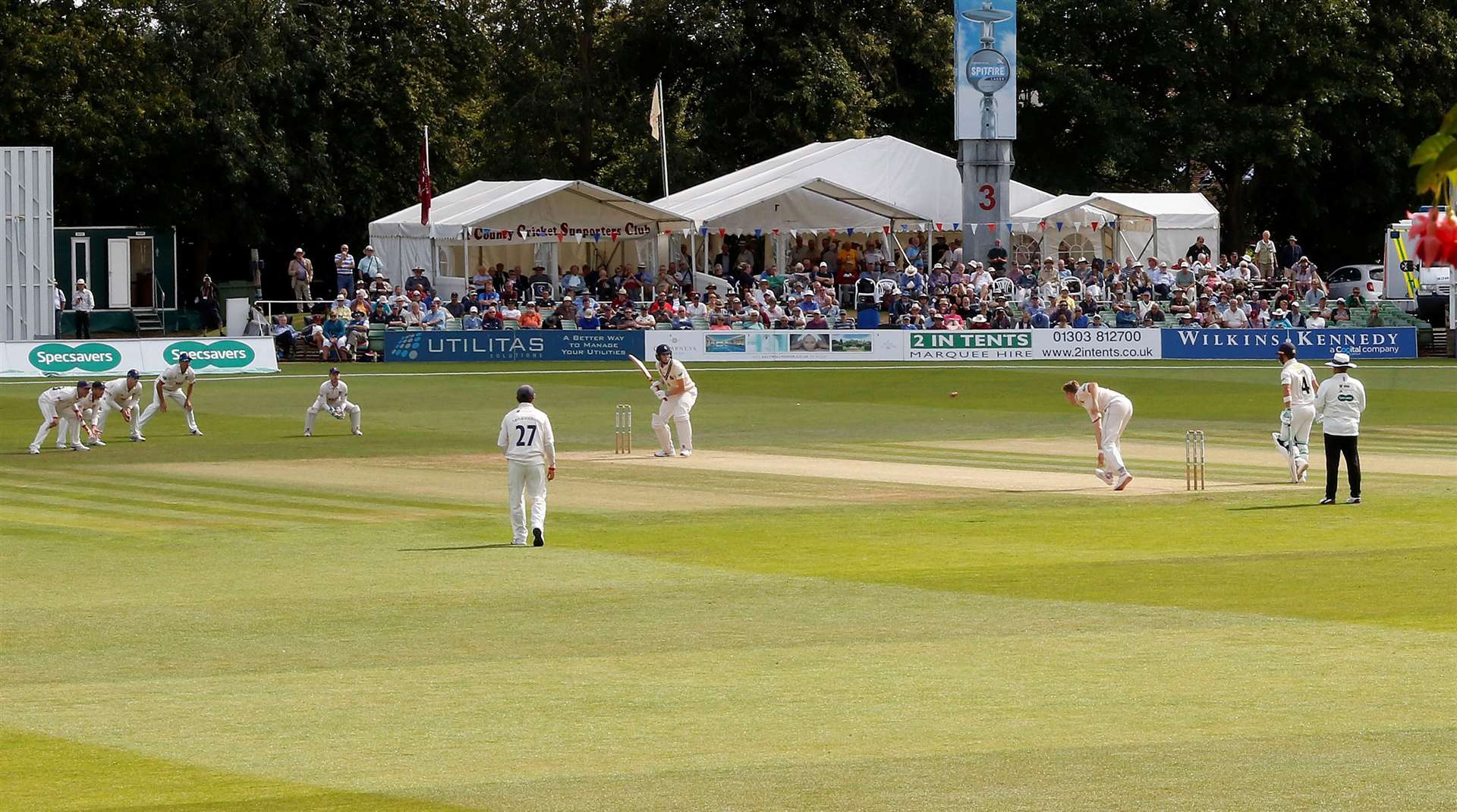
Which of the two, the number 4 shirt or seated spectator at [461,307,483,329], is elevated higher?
seated spectator at [461,307,483,329]

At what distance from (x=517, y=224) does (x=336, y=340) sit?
6226 mm

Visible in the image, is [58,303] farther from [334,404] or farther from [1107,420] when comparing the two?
[1107,420]

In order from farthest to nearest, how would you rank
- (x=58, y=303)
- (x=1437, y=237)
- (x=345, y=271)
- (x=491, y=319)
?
(x=345, y=271)
(x=58, y=303)
(x=491, y=319)
(x=1437, y=237)

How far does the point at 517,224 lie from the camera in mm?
49406

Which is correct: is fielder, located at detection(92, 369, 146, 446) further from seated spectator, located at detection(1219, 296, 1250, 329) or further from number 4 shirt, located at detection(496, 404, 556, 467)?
seated spectator, located at detection(1219, 296, 1250, 329)

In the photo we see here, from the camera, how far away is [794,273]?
160 ft

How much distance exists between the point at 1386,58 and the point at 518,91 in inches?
1090

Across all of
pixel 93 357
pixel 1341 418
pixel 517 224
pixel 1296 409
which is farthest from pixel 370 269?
pixel 1341 418

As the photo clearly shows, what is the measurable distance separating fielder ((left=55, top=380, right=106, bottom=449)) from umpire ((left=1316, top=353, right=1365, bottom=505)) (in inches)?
701

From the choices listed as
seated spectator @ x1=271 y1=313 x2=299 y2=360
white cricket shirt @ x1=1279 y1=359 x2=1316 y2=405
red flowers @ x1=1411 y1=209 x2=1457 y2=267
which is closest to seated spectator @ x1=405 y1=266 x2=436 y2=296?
seated spectator @ x1=271 y1=313 x2=299 y2=360

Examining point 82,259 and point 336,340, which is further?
point 82,259

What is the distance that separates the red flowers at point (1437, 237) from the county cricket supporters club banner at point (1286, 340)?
4288 centimetres

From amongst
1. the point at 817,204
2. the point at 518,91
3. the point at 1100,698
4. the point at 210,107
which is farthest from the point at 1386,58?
the point at 1100,698

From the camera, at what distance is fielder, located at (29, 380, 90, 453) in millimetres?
29344
